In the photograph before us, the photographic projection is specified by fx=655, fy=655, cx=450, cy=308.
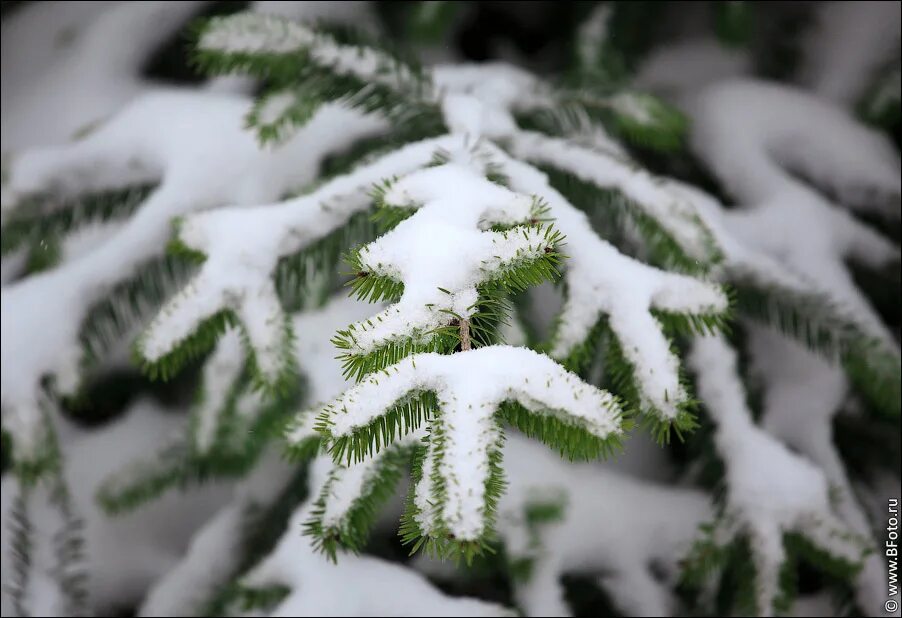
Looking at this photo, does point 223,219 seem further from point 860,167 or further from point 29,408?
Answer: point 860,167

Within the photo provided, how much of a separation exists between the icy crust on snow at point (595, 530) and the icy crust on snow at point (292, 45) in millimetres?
721

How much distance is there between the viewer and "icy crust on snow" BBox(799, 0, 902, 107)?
4.82 ft

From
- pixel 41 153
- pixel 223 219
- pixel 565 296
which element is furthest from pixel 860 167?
pixel 41 153

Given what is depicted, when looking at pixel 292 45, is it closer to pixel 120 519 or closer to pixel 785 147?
pixel 785 147

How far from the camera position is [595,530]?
1271 millimetres

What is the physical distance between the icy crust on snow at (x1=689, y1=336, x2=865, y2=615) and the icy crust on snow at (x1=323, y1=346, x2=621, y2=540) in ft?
2.20

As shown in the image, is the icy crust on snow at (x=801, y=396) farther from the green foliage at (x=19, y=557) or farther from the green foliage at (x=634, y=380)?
the green foliage at (x=19, y=557)

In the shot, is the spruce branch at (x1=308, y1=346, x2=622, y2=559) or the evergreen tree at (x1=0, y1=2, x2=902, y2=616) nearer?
the spruce branch at (x1=308, y1=346, x2=622, y2=559)

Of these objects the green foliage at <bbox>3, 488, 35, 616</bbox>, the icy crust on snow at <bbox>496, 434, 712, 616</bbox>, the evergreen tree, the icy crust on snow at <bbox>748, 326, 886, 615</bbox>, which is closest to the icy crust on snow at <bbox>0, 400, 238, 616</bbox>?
the evergreen tree

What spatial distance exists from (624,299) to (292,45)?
63 cm

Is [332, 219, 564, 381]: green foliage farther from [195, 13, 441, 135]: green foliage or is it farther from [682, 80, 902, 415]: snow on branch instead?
[682, 80, 902, 415]: snow on branch

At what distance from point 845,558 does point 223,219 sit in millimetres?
1084

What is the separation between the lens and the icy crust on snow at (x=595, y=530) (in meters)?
1.20

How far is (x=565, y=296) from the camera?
85 centimetres
